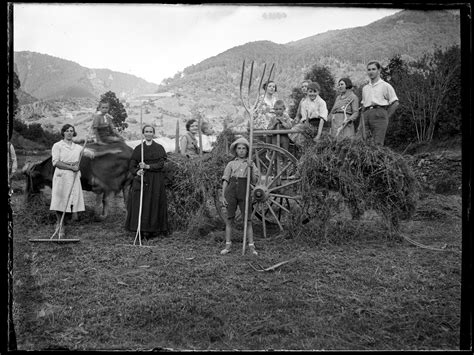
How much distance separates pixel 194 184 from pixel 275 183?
134 centimetres

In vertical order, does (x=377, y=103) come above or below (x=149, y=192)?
above

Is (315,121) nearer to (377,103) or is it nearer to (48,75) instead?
(377,103)

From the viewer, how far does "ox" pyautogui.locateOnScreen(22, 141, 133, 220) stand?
6934 millimetres

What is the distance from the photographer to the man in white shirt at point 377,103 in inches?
225

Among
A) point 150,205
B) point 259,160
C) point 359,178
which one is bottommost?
point 150,205

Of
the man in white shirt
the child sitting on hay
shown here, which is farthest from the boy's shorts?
the man in white shirt

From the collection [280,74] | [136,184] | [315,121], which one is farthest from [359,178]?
[280,74]

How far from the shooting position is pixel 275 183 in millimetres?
6254

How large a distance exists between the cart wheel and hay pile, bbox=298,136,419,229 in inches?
13.0

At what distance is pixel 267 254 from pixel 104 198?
3.66 meters

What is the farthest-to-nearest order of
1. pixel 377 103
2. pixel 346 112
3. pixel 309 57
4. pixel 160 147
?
pixel 309 57 < pixel 160 147 < pixel 346 112 < pixel 377 103

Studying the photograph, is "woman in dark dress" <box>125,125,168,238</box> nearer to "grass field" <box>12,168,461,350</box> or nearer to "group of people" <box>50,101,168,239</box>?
"group of people" <box>50,101,168,239</box>
